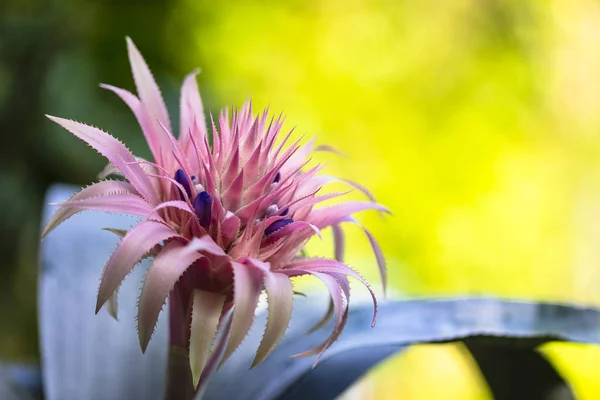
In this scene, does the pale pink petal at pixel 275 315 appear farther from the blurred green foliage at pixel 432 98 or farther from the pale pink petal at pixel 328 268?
the blurred green foliage at pixel 432 98

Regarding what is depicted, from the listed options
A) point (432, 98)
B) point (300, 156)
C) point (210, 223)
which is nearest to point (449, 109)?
point (432, 98)

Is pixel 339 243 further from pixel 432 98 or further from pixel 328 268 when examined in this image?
pixel 432 98

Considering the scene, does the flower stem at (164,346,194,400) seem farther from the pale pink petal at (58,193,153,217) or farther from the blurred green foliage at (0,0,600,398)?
the blurred green foliage at (0,0,600,398)

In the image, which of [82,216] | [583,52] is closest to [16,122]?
[82,216]

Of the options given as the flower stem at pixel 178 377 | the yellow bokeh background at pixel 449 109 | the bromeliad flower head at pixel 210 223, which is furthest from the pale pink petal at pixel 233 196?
the yellow bokeh background at pixel 449 109

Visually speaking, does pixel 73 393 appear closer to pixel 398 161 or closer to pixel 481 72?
pixel 398 161
